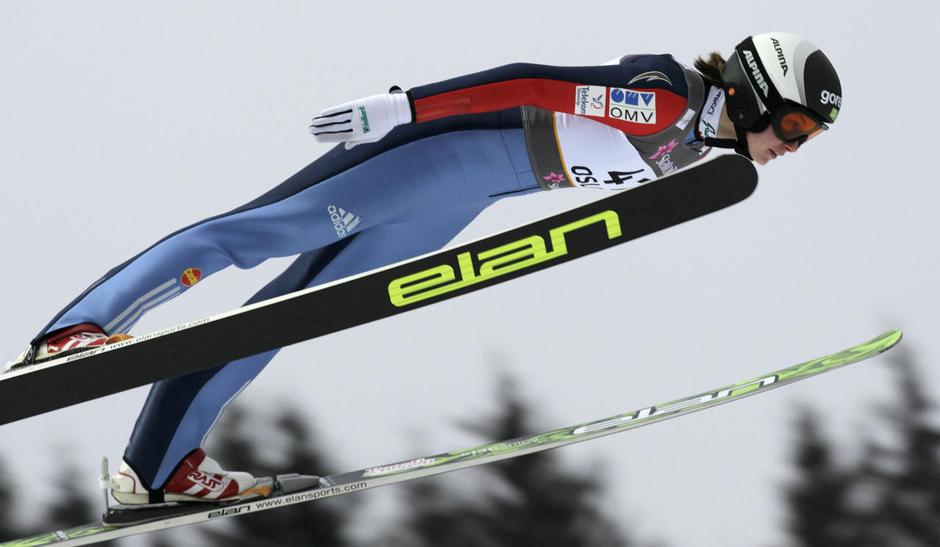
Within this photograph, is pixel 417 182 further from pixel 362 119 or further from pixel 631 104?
pixel 631 104

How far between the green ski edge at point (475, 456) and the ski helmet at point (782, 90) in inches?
31.2

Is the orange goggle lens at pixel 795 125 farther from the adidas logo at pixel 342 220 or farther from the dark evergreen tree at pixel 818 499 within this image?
the dark evergreen tree at pixel 818 499

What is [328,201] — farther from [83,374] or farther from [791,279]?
[791,279]

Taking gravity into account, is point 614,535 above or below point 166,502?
below

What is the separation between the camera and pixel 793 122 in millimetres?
2879

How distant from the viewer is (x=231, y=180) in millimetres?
5441

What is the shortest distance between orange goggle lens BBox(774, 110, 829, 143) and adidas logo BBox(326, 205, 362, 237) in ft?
3.55

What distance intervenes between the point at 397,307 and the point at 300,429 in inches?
114

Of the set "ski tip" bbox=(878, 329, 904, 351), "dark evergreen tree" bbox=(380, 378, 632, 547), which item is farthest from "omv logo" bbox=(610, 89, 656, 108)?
"dark evergreen tree" bbox=(380, 378, 632, 547)

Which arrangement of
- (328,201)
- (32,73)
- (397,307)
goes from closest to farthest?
(397,307)
(328,201)
(32,73)

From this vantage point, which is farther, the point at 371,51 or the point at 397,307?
the point at 371,51

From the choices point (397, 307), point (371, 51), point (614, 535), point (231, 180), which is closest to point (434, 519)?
point (614, 535)

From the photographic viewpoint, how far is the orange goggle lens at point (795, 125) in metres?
2.87

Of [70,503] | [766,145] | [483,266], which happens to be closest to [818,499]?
[766,145]
